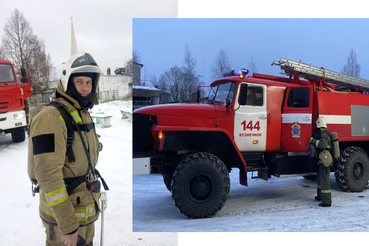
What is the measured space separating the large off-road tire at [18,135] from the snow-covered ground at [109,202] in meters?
1.47

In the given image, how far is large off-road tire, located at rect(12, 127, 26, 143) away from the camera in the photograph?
6031 mm

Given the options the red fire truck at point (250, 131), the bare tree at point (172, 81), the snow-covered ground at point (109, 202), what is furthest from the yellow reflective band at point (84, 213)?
the bare tree at point (172, 81)

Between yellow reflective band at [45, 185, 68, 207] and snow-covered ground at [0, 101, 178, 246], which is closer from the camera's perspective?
yellow reflective band at [45, 185, 68, 207]

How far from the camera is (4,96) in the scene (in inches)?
224

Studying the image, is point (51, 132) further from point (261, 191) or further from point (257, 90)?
point (261, 191)

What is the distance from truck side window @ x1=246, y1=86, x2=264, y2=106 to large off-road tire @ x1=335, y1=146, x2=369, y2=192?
1727 millimetres

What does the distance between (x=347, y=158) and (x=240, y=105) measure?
205cm

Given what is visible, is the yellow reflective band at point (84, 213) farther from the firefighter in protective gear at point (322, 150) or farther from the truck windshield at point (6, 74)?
the truck windshield at point (6, 74)

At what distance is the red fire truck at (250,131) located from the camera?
3.15m

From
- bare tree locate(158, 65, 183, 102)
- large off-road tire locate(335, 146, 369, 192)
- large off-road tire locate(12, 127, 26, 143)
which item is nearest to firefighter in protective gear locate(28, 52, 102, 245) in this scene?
bare tree locate(158, 65, 183, 102)

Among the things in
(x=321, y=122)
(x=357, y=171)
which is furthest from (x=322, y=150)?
(x=357, y=171)

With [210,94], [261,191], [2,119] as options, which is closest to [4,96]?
[2,119]

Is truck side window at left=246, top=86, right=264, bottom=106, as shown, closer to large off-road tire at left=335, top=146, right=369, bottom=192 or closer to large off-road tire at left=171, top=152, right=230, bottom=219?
large off-road tire at left=171, top=152, right=230, bottom=219

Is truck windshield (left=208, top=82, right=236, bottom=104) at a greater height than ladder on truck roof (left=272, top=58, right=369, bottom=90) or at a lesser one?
lesser
